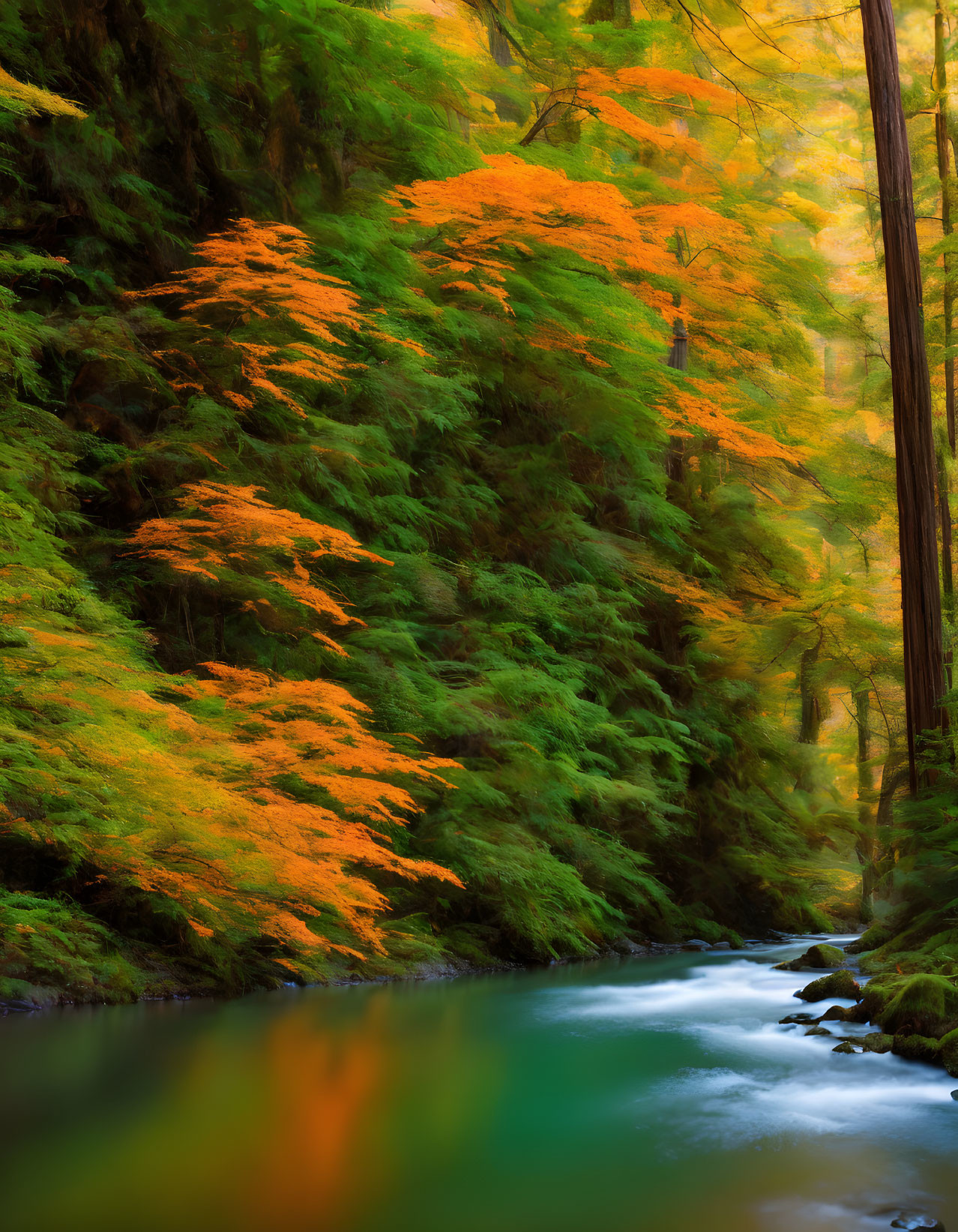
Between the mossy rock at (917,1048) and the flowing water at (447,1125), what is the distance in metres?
0.10

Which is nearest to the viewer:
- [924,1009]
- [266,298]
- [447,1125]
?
[447,1125]

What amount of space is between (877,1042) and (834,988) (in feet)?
6.63

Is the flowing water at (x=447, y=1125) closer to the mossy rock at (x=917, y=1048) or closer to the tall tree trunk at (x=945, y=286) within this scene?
the mossy rock at (x=917, y=1048)

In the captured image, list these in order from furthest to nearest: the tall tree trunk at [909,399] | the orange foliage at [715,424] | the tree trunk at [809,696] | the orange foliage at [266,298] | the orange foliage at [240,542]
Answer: the orange foliage at [715,424] → the tree trunk at [809,696] → the tall tree trunk at [909,399] → the orange foliage at [266,298] → the orange foliage at [240,542]

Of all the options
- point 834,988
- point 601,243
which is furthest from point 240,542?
point 834,988

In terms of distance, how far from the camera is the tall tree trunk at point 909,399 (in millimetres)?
7891

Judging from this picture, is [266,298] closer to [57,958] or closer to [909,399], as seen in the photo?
[57,958]

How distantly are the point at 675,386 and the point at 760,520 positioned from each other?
299 centimetres

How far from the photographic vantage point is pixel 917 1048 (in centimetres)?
507

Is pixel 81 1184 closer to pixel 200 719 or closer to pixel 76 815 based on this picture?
pixel 76 815

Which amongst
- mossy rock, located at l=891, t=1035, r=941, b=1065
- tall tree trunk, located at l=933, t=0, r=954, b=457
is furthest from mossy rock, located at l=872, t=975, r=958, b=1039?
tall tree trunk, located at l=933, t=0, r=954, b=457

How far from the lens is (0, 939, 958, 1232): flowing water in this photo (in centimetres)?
298

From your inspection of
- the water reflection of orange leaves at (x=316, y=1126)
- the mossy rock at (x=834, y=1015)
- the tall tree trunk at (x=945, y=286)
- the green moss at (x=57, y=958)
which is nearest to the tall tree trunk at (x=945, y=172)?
the tall tree trunk at (x=945, y=286)

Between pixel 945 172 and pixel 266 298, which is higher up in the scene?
→ pixel 945 172
